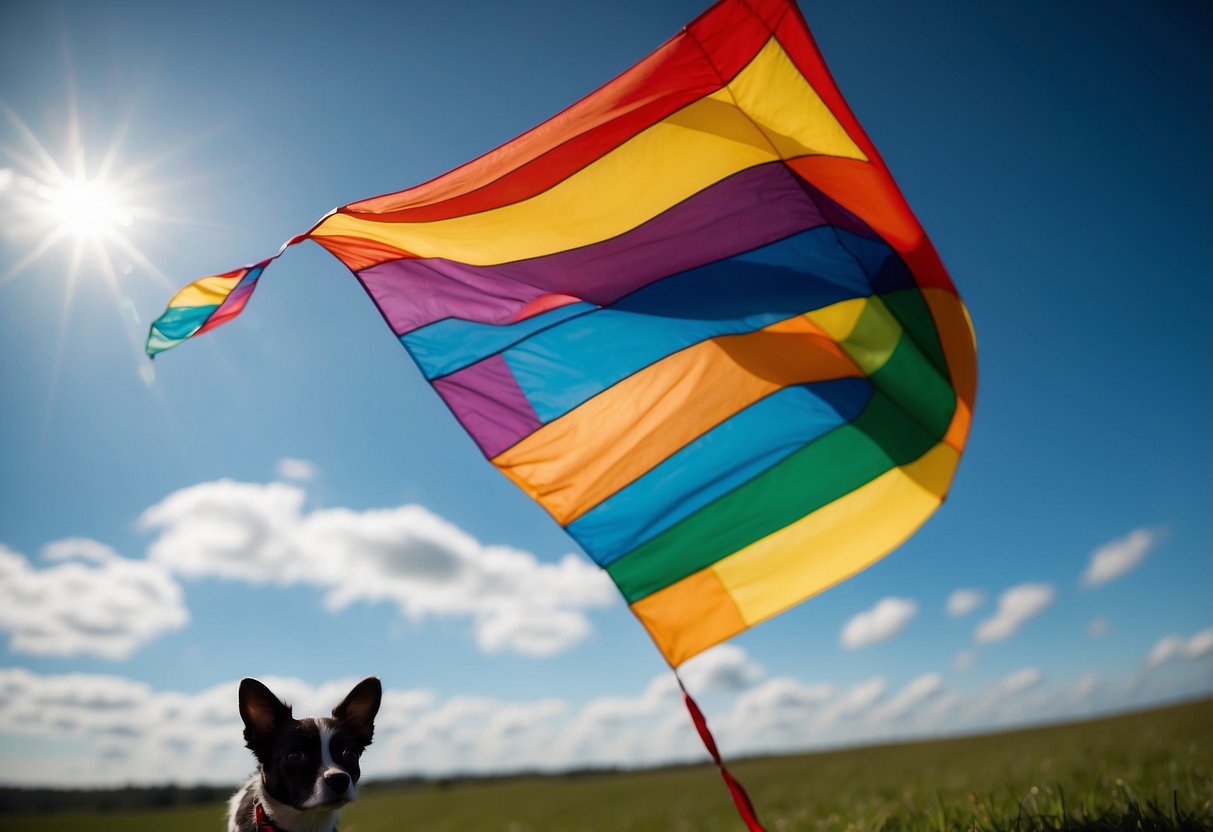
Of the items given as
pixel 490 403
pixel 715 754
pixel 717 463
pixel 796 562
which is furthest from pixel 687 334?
pixel 715 754

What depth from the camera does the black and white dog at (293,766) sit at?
12.4 feet

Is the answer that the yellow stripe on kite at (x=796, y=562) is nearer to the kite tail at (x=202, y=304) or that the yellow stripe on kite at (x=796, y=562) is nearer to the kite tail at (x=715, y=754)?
the kite tail at (x=715, y=754)

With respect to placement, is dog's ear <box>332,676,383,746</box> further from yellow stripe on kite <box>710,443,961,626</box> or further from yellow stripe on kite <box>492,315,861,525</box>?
yellow stripe on kite <box>710,443,961,626</box>

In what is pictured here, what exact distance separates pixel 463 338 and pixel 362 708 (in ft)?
8.80

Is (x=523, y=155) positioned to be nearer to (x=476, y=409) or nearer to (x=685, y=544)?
(x=476, y=409)

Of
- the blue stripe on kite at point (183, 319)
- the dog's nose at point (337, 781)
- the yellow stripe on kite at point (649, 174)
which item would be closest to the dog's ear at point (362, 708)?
the dog's nose at point (337, 781)

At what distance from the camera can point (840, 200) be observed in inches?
188

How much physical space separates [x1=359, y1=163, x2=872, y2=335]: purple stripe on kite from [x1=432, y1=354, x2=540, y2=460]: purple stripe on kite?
41 centimetres

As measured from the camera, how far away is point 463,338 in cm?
515

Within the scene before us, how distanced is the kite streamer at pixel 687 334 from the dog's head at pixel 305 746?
1.95 m

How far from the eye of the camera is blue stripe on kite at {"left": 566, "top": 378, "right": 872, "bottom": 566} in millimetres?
5098

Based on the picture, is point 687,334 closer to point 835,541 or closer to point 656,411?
point 656,411

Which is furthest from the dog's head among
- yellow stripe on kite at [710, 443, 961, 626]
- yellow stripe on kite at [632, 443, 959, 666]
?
yellow stripe on kite at [710, 443, 961, 626]

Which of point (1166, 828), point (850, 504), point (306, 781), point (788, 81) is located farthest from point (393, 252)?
point (1166, 828)
